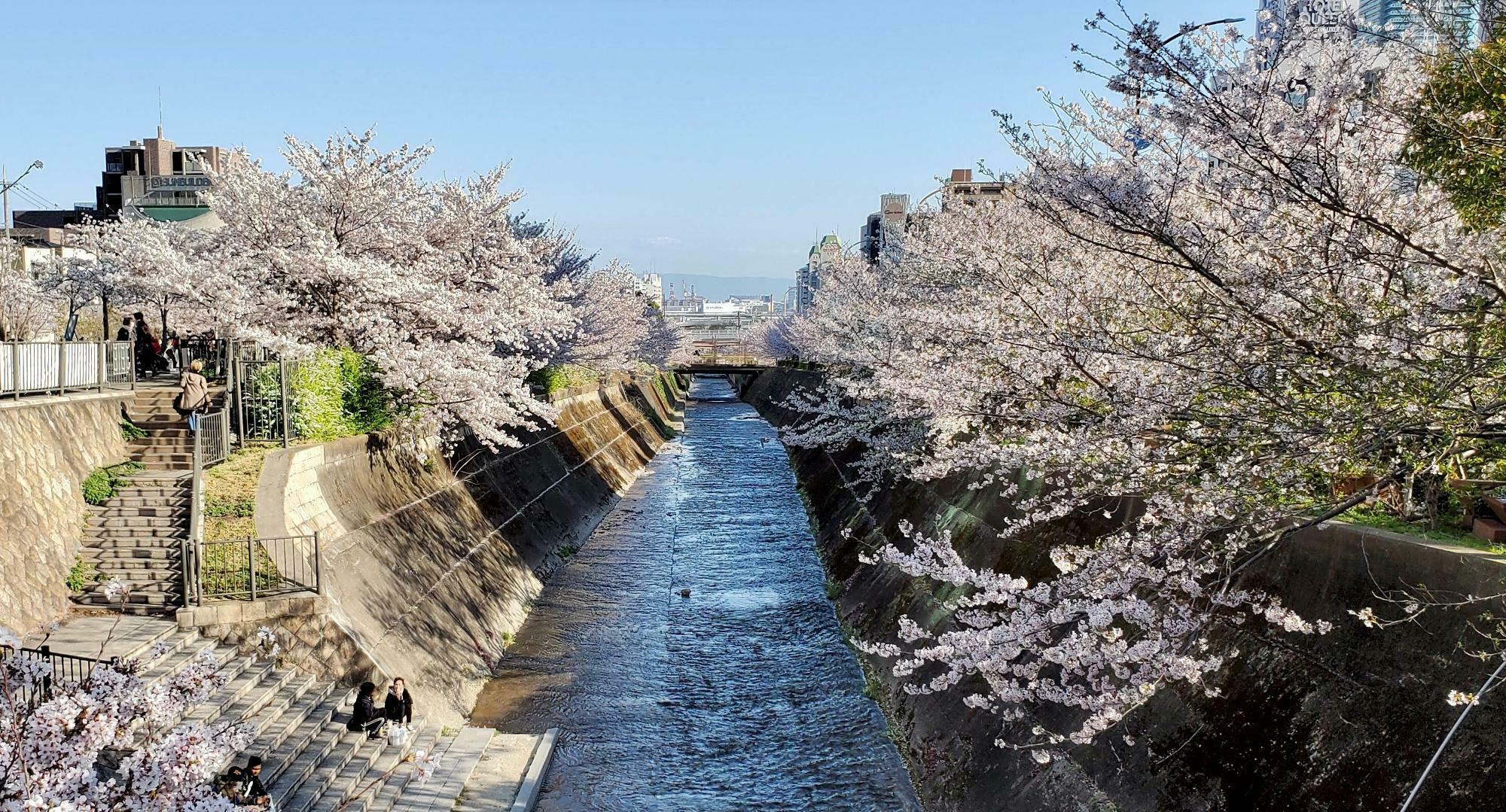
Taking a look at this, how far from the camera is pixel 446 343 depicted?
24.9m

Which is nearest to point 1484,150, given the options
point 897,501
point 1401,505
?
point 1401,505

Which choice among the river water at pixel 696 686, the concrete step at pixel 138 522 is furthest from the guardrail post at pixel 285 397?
the river water at pixel 696 686

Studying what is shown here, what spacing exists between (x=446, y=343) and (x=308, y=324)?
10.1ft

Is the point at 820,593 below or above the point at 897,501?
below

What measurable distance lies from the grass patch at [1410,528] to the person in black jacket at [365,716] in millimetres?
12234

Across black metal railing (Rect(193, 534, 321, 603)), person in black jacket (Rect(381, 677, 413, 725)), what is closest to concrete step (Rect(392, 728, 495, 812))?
person in black jacket (Rect(381, 677, 413, 725))

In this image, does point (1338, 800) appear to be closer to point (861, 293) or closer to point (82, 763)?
point (82, 763)

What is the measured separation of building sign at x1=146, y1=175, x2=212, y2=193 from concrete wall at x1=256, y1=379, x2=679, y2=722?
7586 cm

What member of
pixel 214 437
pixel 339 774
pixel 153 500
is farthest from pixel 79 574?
pixel 339 774

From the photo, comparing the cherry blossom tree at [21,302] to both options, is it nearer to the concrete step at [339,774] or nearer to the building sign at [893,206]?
the concrete step at [339,774]

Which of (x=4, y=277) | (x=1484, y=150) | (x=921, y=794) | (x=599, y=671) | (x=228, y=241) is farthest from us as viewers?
(x=4, y=277)

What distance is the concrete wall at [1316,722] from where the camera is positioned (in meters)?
7.84

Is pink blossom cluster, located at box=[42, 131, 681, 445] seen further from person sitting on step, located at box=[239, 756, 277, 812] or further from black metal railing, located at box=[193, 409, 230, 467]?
person sitting on step, located at box=[239, 756, 277, 812]

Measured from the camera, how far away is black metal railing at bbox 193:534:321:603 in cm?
1545
